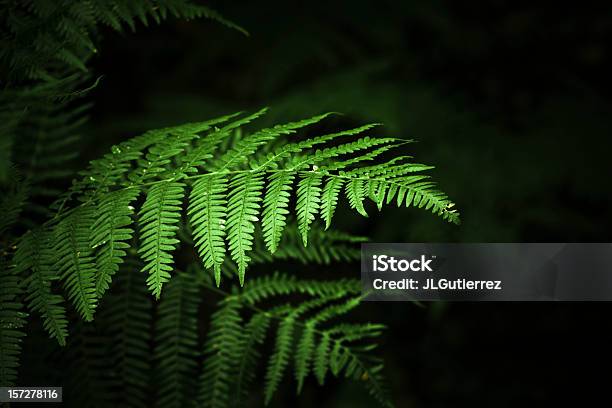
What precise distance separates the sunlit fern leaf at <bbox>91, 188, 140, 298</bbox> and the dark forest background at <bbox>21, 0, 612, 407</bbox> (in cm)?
140

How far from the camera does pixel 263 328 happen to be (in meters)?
1.58

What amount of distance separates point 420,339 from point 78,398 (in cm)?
223

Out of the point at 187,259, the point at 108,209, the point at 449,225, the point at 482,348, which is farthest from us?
the point at 482,348

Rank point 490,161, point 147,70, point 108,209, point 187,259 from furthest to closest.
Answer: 1. point 147,70
2. point 490,161
3. point 187,259
4. point 108,209

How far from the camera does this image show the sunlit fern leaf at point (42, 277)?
1121 millimetres

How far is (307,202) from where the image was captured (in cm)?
111

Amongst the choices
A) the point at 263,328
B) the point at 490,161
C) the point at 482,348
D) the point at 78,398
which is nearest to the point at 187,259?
the point at 263,328

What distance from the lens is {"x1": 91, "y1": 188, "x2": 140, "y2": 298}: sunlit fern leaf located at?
110cm

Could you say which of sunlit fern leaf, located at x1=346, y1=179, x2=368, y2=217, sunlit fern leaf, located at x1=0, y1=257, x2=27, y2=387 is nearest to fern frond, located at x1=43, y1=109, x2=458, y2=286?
sunlit fern leaf, located at x1=346, y1=179, x2=368, y2=217

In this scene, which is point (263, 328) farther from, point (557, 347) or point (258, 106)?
point (557, 347)

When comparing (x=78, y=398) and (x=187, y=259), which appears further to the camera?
(x=187, y=259)

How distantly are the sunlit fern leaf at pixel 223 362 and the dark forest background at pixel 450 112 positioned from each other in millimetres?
939

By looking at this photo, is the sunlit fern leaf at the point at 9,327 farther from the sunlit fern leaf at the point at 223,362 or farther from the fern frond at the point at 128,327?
the sunlit fern leaf at the point at 223,362

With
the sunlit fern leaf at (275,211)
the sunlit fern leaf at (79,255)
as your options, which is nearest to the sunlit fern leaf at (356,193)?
the sunlit fern leaf at (275,211)
